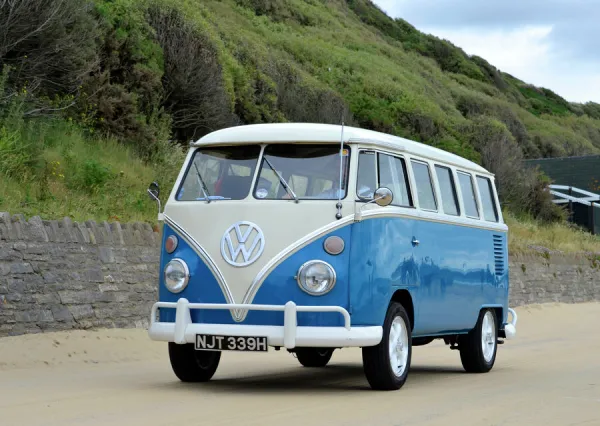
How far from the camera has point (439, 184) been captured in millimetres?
11938

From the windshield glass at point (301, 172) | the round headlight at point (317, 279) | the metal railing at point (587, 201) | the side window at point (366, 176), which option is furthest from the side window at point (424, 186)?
the metal railing at point (587, 201)

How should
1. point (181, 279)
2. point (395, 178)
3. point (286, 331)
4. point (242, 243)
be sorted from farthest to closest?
point (395, 178) < point (181, 279) < point (242, 243) < point (286, 331)

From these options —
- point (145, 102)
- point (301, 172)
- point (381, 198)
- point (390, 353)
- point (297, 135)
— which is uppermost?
point (145, 102)

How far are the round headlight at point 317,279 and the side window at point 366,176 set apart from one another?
2.82ft

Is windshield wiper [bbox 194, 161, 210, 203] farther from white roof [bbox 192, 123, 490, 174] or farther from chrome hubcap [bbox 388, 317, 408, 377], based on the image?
chrome hubcap [bbox 388, 317, 408, 377]

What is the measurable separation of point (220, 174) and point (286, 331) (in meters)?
1.93

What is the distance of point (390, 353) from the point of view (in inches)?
403

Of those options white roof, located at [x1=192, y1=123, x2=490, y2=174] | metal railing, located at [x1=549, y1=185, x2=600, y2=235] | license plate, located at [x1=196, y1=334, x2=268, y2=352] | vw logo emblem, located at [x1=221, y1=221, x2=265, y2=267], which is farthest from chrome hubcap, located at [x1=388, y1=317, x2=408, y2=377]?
metal railing, located at [x1=549, y1=185, x2=600, y2=235]

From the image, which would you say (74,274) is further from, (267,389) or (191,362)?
(267,389)

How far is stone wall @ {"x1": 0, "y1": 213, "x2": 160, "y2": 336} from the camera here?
41.5 ft

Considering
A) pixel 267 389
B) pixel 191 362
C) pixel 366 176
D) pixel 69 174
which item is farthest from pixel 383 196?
pixel 69 174

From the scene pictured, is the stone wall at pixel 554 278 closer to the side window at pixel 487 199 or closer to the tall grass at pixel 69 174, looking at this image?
the tall grass at pixel 69 174

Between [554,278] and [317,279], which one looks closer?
[317,279]

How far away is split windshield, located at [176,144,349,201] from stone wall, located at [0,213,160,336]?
303 cm
